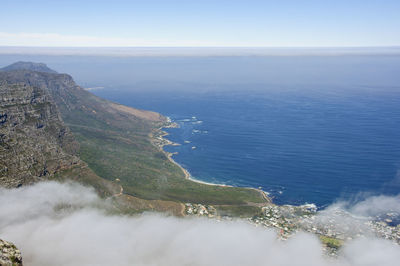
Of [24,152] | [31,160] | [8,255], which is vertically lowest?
[31,160]

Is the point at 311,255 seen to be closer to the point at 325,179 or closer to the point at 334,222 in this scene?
the point at 334,222

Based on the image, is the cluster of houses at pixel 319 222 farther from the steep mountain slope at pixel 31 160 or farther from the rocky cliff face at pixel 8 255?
the rocky cliff face at pixel 8 255

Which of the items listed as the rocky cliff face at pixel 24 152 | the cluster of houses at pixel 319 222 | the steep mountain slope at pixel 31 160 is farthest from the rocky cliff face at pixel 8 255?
the cluster of houses at pixel 319 222

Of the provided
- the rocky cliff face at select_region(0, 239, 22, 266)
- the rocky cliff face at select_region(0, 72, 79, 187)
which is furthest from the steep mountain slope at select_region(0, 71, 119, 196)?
the rocky cliff face at select_region(0, 239, 22, 266)

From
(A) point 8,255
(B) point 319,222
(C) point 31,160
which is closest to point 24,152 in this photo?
(C) point 31,160

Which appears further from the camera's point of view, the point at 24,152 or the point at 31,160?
the point at 24,152

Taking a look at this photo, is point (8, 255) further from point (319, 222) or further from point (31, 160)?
point (319, 222)

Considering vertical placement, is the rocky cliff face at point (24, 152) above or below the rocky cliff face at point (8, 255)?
below

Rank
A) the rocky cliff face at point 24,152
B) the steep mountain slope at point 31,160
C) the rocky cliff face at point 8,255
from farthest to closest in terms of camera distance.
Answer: the steep mountain slope at point 31,160, the rocky cliff face at point 24,152, the rocky cliff face at point 8,255

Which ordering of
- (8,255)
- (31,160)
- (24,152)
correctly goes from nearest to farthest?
(8,255), (31,160), (24,152)
